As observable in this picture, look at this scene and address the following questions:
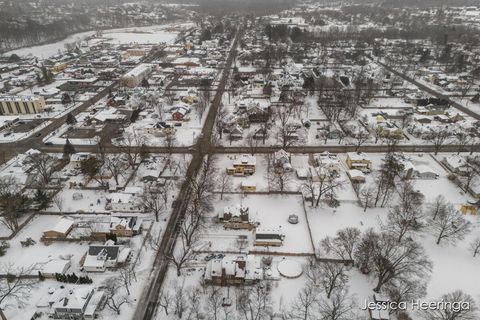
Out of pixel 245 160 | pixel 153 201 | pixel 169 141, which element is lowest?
pixel 153 201

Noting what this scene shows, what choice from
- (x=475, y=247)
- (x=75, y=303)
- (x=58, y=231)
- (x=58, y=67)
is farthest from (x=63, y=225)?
(x=58, y=67)

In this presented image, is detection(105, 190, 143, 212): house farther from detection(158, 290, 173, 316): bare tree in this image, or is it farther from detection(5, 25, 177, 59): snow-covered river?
detection(5, 25, 177, 59): snow-covered river

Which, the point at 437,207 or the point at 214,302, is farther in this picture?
the point at 437,207

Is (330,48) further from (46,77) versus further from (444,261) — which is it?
(444,261)

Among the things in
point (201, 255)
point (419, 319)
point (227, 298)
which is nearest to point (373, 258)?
point (419, 319)

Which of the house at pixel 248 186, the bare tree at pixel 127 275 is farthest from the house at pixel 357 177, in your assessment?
the bare tree at pixel 127 275

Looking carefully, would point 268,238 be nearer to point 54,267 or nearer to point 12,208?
point 54,267
